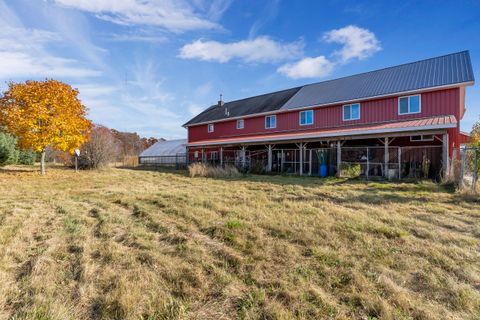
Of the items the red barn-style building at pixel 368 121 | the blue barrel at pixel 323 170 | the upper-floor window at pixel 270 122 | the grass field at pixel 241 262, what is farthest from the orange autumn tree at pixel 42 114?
the blue barrel at pixel 323 170

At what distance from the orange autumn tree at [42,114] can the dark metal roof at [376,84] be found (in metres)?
13.4

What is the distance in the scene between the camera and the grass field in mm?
2785

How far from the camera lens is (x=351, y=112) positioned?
1772 cm

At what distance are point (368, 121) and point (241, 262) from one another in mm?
15993

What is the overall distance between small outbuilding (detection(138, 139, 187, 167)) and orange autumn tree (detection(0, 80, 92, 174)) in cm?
1751

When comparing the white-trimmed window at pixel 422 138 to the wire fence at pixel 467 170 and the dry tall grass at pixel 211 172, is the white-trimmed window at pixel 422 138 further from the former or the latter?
the dry tall grass at pixel 211 172

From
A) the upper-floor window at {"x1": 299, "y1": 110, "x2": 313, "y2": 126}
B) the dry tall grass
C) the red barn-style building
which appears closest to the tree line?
the dry tall grass

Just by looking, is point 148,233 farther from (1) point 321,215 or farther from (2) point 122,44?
(2) point 122,44

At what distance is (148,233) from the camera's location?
202 inches

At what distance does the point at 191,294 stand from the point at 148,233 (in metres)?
2.41

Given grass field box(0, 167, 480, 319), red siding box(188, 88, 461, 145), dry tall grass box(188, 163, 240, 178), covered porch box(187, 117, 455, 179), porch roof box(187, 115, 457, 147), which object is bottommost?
grass field box(0, 167, 480, 319)

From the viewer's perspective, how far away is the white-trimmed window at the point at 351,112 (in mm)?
17469

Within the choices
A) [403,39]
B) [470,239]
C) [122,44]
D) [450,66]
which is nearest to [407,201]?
[470,239]

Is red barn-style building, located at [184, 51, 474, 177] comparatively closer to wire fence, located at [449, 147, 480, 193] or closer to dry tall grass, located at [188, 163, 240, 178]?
wire fence, located at [449, 147, 480, 193]
